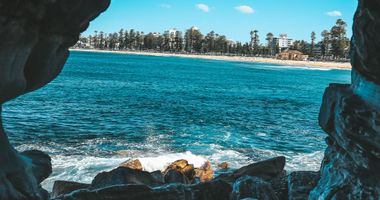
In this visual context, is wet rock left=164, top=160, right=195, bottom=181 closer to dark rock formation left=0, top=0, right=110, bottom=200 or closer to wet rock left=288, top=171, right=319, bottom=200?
wet rock left=288, top=171, right=319, bottom=200

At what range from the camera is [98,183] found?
46.5ft

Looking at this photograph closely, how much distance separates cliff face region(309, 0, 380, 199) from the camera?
8469mm

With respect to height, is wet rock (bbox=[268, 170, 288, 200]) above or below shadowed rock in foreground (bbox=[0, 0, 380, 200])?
below

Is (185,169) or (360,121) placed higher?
(360,121)

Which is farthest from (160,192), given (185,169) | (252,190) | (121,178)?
(185,169)

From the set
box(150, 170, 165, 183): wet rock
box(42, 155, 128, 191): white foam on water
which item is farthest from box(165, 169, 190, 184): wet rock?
box(42, 155, 128, 191): white foam on water

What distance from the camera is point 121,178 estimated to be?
13898mm

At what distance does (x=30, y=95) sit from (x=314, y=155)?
1236 inches

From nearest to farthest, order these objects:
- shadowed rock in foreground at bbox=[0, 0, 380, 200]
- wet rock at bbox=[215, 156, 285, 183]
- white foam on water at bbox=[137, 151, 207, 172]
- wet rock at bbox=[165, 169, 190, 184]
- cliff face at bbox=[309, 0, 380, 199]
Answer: shadowed rock in foreground at bbox=[0, 0, 380, 200], cliff face at bbox=[309, 0, 380, 199], wet rock at bbox=[165, 169, 190, 184], wet rock at bbox=[215, 156, 285, 183], white foam on water at bbox=[137, 151, 207, 172]

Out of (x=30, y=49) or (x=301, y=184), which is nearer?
(x=30, y=49)

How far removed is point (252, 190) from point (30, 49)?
296 inches

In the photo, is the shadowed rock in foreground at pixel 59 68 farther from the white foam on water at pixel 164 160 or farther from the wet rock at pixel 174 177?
the white foam on water at pixel 164 160

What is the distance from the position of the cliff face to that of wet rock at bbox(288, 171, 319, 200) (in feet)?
7.56

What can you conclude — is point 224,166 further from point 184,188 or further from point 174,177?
point 184,188
